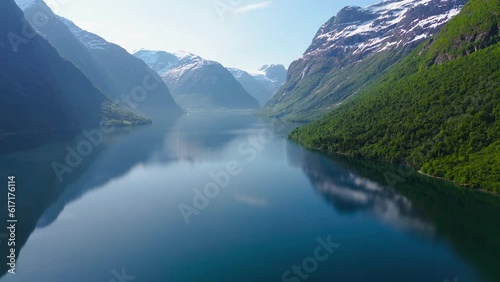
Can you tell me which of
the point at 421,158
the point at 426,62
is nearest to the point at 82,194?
the point at 421,158

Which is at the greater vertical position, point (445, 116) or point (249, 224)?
point (445, 116)

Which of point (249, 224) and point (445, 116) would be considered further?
point (445, 116)

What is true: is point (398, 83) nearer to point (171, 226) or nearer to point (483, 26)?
point (483, 26)

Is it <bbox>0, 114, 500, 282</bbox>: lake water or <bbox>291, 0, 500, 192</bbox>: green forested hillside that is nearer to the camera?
<bbox>0, 114, 500, 282</bbox>: lake water

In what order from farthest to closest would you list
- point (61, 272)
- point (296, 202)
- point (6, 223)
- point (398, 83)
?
point (398, 83), point (296, 202), point (6, 223), point (61, 272)
